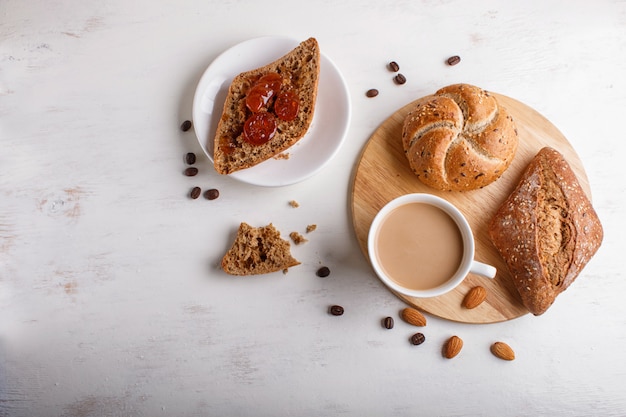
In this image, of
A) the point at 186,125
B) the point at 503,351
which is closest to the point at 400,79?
the point at 186,125

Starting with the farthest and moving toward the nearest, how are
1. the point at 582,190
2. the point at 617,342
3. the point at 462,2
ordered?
1. the point at 462,2
2. the point at 617,342
3. the point at 582,190

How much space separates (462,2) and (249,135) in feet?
4.30

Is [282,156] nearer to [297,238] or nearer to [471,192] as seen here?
[297,238]

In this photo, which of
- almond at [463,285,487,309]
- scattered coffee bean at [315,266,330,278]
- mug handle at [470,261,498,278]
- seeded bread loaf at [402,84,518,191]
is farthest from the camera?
scattered coffee bean at [315,266,330,278]

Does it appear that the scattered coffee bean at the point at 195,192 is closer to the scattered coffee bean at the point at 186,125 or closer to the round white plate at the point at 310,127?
the round white plate at the point at 310,127

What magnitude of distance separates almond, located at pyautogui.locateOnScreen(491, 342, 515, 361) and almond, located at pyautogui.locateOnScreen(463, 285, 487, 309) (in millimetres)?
262

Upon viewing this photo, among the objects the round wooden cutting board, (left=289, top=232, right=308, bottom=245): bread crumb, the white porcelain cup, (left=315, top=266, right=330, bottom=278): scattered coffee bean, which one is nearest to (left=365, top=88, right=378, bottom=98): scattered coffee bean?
the round wooden cutting board

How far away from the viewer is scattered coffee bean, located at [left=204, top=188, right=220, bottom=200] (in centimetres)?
219

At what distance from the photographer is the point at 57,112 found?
7.59 feet

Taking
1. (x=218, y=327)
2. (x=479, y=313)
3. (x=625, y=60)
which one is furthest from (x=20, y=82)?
(x=625, y=60)

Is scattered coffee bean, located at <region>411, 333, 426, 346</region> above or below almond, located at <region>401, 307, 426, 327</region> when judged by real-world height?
below

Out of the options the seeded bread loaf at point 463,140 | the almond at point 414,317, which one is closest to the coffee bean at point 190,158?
the seeded bread loaf at point 463,140

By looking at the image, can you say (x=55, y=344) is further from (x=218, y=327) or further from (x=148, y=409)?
(x=218, y=327)

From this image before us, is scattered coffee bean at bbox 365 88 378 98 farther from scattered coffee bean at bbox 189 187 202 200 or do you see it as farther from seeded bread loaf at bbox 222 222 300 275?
scattered coffee bean at bbox 189 187 202 200
